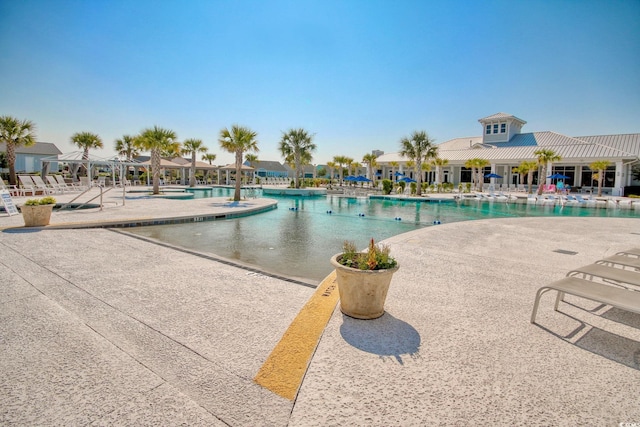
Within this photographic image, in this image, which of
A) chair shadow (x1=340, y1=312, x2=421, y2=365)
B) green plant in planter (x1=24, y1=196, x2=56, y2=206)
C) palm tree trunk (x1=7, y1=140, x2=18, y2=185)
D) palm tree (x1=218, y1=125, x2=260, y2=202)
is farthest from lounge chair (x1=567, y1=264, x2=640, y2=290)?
palm tree trunk (x1=7, y1=140, x2=18, y2=185)

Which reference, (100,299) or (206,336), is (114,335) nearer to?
(206,336)

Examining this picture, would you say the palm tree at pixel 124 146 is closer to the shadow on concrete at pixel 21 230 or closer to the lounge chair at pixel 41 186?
the lounge chair at pixel 41 186

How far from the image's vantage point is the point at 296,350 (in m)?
2.95

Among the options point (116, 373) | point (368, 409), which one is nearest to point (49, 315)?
point (116, 373)

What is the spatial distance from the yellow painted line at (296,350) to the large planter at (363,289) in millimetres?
306

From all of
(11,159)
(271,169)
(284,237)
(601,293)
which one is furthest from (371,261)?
(271,169)

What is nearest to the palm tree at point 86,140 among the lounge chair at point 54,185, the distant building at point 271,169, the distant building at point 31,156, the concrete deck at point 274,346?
the distant building at point 31,156

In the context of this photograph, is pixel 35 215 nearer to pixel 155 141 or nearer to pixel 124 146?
pixel 155 141

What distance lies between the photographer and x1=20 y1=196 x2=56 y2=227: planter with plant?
879cm

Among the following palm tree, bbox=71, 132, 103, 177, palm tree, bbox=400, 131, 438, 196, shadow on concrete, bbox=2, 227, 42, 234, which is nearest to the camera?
shadow on concrete, bbox=2, 227, 42, 234

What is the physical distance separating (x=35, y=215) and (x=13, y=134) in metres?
20.7

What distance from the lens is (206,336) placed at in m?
3.20

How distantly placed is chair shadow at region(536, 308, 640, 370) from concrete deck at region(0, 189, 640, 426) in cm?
2

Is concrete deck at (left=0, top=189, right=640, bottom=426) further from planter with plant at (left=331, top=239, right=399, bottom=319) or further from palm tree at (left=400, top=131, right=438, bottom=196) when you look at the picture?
palm tree at (left=400, top=131, right=438, bottom=196)
